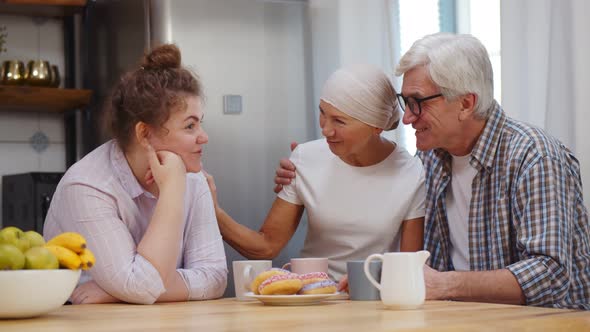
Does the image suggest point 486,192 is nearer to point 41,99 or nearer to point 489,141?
point 489,141

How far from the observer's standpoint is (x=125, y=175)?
1.85 metres

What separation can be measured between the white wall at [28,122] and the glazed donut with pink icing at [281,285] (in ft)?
7.51

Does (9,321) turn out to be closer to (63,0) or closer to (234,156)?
(234,156)

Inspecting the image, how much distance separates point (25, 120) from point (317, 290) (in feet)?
7.87

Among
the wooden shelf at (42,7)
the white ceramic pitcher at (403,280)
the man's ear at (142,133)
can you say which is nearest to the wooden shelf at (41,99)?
the wooden shelf at (42,7)

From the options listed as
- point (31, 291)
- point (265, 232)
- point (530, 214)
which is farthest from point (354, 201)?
point (31, 291)

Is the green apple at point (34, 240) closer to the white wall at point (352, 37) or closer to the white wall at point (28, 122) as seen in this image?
the white wall at point (352, 37)

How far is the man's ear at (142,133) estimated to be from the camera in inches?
74.7

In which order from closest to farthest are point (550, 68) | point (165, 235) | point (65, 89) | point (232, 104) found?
1. point (165, 235)
2. point (550, 68)
3. point (232, 104)
4. point (65, 89)

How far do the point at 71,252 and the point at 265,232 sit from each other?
118 cm

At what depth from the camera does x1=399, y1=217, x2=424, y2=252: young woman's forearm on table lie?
7.36 feet

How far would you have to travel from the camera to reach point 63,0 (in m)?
3.22

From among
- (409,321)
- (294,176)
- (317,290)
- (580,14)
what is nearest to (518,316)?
(409,321)

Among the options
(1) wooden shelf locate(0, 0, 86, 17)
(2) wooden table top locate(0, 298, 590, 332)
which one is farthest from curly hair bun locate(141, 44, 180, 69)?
(1) wooden shelf locate(0, 0, 86, 17)
